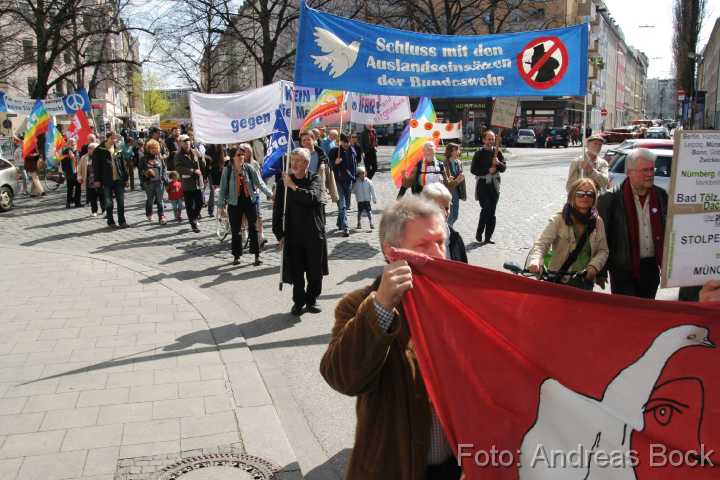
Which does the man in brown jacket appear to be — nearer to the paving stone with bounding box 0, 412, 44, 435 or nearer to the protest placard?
the protest placard

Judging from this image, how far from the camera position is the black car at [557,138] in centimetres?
5122

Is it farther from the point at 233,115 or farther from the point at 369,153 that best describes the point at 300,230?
the point at 369,153

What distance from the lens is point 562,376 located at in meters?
2.41

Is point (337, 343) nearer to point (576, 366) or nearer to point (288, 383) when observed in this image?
point (576, 366)

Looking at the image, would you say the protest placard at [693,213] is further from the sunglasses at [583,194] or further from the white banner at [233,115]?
the white banner at [233,115]

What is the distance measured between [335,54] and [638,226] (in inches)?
142

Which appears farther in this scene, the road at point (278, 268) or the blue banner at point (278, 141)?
the blue banner at point (278, 141)

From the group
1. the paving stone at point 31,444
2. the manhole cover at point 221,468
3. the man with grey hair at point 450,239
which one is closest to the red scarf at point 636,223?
the man with grey hair at point 450,239

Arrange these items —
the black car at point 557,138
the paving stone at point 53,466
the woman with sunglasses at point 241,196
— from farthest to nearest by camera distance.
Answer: the black car at point 557,138 → the woman with sunglasses at point 241,196 → the paving stone at point 53,466

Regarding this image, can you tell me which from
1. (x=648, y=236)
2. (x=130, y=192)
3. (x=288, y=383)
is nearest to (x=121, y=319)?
(x=288, y=383)

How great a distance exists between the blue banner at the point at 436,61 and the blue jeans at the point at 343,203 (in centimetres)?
576

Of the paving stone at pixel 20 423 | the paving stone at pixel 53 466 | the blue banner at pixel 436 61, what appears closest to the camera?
the paving stone at pixel 53 466

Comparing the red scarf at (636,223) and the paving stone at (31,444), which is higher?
the red scarf at (636,223)

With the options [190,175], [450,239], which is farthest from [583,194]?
[190,175]
